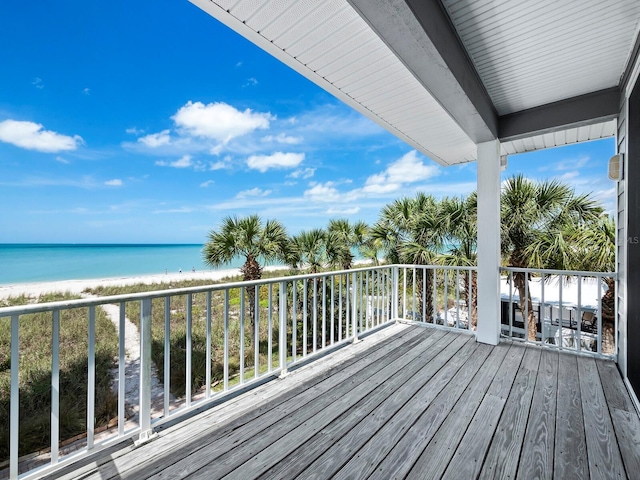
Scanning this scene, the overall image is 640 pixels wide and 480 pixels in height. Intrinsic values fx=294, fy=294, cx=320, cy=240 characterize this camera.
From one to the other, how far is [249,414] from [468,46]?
2.96m

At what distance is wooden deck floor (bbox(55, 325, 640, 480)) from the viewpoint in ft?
4.75

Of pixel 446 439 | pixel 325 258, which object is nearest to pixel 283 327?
pixel 446 439

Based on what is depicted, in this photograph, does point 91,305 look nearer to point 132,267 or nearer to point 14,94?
point 132,267

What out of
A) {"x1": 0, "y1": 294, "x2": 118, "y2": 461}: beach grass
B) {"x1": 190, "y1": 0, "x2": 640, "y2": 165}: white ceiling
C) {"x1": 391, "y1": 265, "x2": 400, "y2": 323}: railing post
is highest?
{"x1": 190, "y1": 0, "x2": 640, "y2": 165}: white ceiling

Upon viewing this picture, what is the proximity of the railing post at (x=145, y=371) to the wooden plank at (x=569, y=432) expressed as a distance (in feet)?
6.96

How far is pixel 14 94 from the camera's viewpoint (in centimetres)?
2073

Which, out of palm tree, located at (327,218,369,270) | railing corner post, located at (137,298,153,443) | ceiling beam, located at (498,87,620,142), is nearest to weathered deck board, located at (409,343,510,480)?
railing corner post, located at (137,298,153,443)

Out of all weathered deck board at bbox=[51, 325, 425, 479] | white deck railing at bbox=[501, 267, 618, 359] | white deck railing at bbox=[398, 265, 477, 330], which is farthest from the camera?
white deck railing at bbox=[501, 267, 618, 359]

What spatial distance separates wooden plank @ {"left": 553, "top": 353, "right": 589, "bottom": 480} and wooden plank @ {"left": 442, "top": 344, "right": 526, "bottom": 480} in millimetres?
304

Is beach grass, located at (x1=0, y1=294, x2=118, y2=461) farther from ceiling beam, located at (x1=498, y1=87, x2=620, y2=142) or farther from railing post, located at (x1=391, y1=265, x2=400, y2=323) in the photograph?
ceiling beam, located at (x1=498, y1=87, x2=620, y2=142)

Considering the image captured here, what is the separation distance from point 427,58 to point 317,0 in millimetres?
719

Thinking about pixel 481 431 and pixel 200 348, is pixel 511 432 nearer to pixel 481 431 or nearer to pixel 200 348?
pixel 481 431

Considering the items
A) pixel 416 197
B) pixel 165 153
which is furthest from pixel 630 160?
pixel 165 153

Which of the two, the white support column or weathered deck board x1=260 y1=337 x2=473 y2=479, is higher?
the white support column
